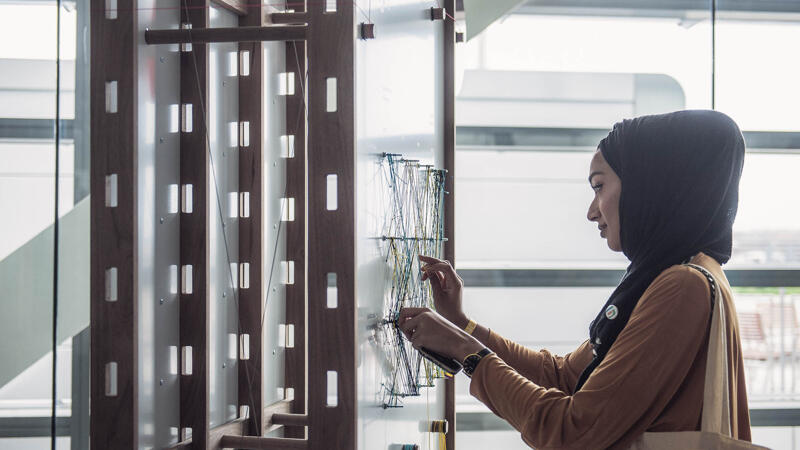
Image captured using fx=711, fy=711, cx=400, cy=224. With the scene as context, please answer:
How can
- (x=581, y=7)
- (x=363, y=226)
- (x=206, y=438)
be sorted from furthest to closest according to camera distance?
(x=581, y=7) → (x=206, y=438) → (x=363, y=226)

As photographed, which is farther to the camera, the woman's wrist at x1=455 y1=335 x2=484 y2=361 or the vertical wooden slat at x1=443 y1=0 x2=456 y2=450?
the vertical wooden slat at x1=443 y1=0 x2=456 y2=450

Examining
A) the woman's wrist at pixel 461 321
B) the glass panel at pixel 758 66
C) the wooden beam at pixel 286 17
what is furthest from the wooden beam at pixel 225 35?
the glass panel at pixel 758 66

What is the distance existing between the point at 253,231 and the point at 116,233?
0.36 meters

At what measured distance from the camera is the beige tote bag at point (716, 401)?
970 mm

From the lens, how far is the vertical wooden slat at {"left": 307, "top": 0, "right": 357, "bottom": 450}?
1118mm

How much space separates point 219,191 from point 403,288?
0.43 m

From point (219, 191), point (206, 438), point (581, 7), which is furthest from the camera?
point (581, 7)

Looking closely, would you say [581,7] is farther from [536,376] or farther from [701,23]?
[536,376]

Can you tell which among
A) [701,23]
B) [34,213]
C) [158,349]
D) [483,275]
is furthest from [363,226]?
[701,23]

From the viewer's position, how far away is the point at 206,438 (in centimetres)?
132

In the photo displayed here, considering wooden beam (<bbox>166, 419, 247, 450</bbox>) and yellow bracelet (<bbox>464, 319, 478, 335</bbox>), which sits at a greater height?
yellow bracelet (<bbox>464, 319, 478, 335</bbox>)

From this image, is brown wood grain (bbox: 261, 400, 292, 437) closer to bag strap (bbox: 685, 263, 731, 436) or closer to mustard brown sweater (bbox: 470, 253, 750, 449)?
mustard brown sweater (bbox: 470, 253, 750, 449)

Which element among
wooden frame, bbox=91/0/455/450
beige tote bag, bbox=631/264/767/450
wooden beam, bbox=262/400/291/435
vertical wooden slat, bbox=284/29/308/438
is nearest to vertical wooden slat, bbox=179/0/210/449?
wooden frame, bbox=91/0/455/450

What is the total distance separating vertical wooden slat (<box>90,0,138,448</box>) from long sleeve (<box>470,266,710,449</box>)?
663 mm
